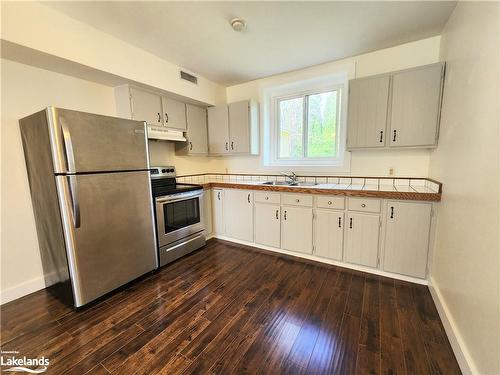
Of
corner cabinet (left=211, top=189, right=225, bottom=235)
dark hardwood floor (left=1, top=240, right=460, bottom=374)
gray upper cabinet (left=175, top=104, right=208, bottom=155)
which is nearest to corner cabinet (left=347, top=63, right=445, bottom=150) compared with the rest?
dark hardwood floor (left=1, top=240, right=460, bottom=374)

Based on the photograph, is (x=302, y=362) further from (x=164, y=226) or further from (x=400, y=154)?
(x=400, y=154)

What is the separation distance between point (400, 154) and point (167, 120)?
10.1 feet

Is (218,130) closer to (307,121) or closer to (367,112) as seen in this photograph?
(307,121)

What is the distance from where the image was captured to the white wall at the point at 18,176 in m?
1.96

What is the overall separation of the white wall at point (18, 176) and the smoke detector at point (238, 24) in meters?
1.88

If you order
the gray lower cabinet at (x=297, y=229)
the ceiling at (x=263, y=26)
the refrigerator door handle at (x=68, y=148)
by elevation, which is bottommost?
the gray lower cabinet at (x=297, y=229)

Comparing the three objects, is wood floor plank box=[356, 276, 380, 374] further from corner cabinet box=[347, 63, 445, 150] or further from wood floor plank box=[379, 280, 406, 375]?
corner cabinet box=[347, 63, 445, 150]

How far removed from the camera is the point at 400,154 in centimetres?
254

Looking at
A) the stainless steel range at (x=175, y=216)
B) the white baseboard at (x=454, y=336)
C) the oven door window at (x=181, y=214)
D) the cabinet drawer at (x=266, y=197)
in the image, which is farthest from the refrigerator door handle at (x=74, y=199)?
the white baseboard at (x=454, y=336)

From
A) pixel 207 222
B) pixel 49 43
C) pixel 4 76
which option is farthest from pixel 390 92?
pixel 4 76

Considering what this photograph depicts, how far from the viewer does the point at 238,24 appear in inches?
78.9

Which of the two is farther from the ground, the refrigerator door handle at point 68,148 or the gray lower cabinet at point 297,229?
the refrigerator door handle at point 68,148

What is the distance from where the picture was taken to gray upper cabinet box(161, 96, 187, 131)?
116 inches

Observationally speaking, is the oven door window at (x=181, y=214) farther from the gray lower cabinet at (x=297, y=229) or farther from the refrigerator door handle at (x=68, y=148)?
the gray lower cabinet at (x=297, y=229)
